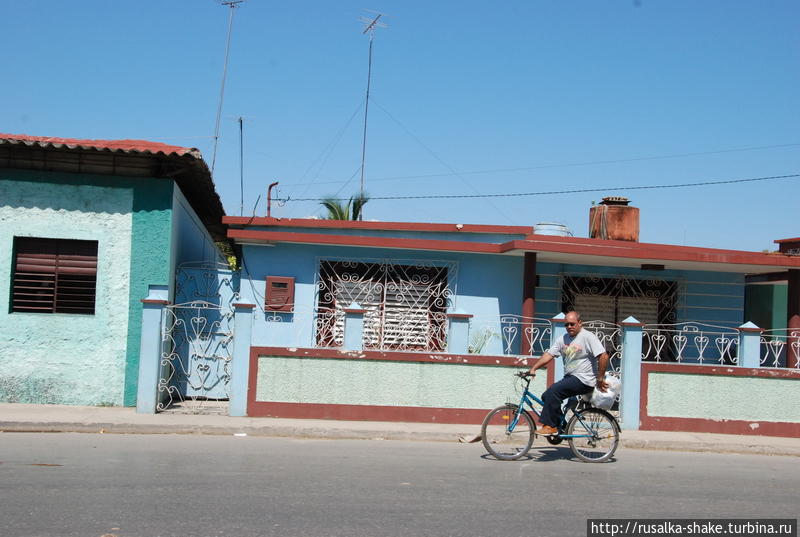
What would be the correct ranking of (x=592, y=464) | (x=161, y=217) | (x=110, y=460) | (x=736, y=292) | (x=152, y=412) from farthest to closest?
(x=736, y=292)
(x=161, y=217)
(x=152, y=412)
(x=592, y=464)
(x=110, y=460)

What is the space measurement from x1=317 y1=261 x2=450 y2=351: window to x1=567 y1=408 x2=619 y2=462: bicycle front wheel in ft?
14.4

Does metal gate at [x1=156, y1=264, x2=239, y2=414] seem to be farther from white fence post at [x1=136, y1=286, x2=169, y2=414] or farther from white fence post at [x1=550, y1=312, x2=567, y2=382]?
white fence post at [x1=550, y1=312, x2=567, y2=382]

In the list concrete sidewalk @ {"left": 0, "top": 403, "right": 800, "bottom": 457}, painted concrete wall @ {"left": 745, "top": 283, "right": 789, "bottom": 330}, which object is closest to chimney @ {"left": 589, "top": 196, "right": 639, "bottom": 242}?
concrete sidewalk @ {"left": 0, "top": 403, "right": 800, "bottom": 457}

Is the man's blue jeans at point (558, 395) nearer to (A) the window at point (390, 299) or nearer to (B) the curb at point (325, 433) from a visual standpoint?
(B) the curb at point (325, 433)

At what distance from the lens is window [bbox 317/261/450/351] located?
12.8 metres

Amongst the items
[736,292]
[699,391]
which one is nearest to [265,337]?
[699,391]

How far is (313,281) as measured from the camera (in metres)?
12.8

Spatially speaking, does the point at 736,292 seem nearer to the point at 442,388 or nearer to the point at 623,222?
the point at 623,222

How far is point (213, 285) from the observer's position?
12414mm

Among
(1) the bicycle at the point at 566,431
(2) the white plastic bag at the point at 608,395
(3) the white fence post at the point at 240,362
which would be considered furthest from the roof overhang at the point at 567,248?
(1) the bicycle at the point at 566,431

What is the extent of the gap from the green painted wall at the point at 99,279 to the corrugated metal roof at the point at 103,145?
55cm

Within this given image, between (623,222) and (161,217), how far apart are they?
8223 millimetres

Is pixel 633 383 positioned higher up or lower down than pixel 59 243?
lower down

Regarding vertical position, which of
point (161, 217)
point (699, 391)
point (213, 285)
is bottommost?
point (699, 391)
